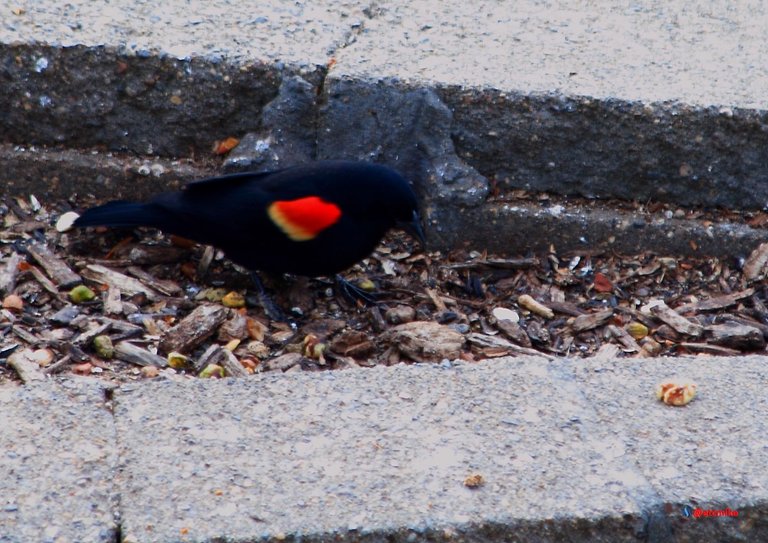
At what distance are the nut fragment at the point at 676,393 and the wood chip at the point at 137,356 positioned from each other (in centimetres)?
123

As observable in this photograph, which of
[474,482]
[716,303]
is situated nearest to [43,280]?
[474,482]

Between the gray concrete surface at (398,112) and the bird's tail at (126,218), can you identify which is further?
the gray concrete surface at (398,112)

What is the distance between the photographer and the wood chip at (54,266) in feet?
10.0

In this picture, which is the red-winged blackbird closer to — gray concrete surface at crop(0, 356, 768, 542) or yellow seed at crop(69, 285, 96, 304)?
yellow seed at crop(69, 285, 96, 304)

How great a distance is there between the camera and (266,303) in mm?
3203

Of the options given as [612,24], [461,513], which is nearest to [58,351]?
[461,513]

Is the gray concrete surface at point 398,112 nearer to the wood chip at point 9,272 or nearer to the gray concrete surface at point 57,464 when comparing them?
the wood chip at point 9,272

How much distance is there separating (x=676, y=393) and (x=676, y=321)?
0.81 meters

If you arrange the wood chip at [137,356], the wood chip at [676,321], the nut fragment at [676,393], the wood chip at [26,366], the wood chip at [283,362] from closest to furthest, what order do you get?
the nut fragment at [676,393]
the wood chip at [26,366]
the wood chip at [137,356]
the wood chip at [283,362]
the wood chip at [676,321]

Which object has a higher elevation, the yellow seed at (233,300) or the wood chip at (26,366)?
the wood chip at (26,366)

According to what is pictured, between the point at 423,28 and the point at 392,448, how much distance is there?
204 cm

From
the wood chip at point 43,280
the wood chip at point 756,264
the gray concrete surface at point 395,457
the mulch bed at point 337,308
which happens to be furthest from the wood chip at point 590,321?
the wood chip at point 43,280

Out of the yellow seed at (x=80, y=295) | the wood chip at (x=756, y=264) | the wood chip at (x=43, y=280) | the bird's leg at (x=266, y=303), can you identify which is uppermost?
the wood chip at (x=43, y=280)

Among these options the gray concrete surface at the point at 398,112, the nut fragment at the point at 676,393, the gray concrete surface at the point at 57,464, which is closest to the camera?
the gray concrete surface at the point at 57,464
